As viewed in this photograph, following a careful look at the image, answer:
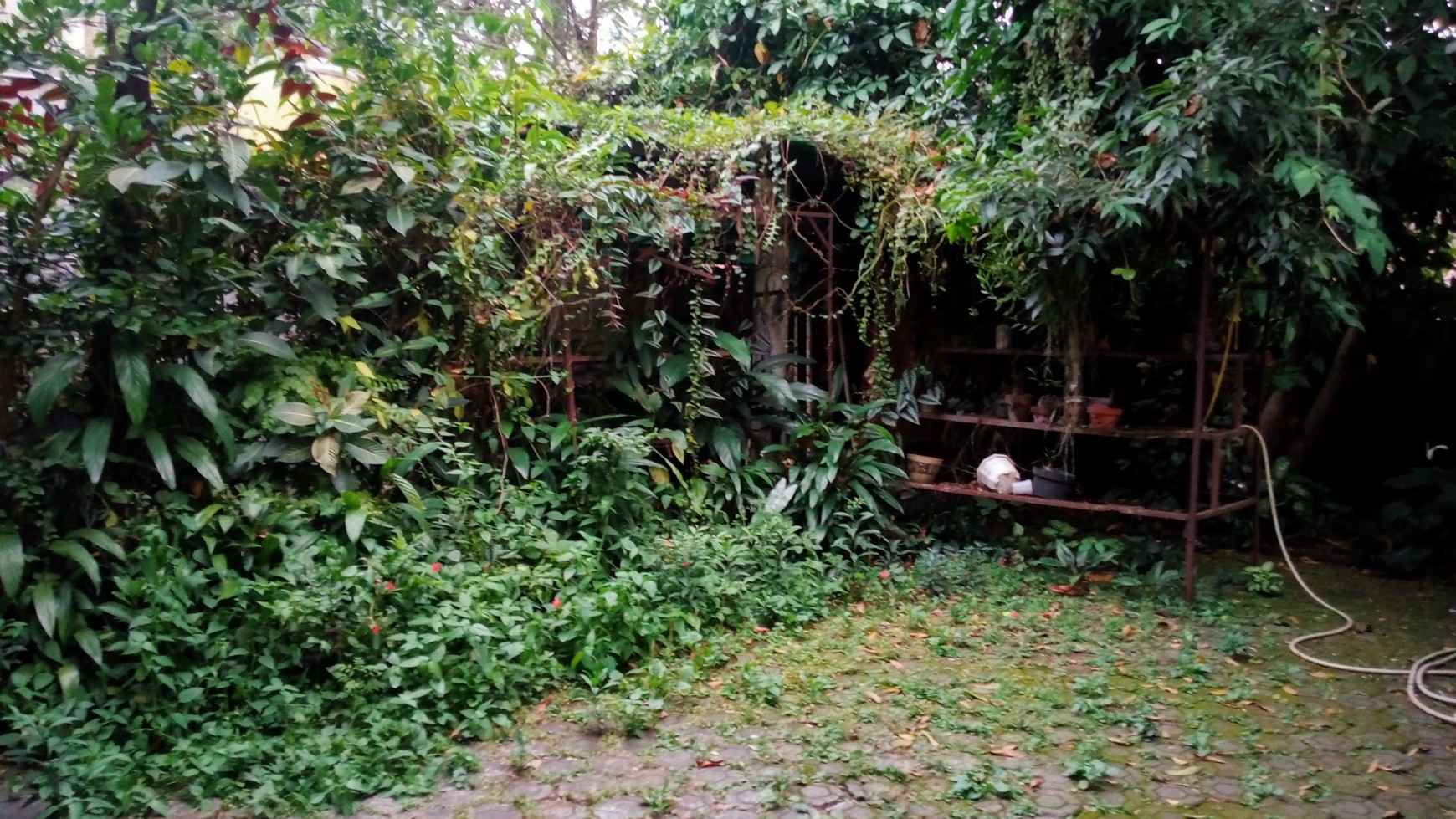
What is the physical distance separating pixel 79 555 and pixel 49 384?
1.94 ft

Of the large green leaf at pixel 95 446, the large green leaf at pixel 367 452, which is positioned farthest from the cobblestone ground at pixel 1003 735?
the large green leaf at pixel 367 452

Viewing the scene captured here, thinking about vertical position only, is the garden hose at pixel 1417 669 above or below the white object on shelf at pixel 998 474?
below

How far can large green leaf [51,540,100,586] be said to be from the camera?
10.1 feet

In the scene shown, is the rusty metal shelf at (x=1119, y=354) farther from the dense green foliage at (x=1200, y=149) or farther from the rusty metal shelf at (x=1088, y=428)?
the rusty metal shelf at (x=1088, y=428)

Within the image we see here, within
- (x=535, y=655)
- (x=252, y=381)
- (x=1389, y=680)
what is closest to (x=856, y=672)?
(x=535, y=655)

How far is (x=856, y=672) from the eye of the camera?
375cm

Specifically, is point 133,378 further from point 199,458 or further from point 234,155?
point 234,155

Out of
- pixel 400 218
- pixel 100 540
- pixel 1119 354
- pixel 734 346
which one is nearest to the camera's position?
pixel 100 540

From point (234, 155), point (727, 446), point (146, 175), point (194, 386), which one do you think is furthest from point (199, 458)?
point (727, 446)

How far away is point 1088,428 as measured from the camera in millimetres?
4793

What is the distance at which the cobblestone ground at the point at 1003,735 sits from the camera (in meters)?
2.78

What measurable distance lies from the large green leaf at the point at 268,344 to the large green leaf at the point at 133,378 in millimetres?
356

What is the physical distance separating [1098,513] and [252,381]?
15.2 ft

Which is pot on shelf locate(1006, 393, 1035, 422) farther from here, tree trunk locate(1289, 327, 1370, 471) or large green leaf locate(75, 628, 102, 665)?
large green leaf locate(75, 628, 102, 665)
